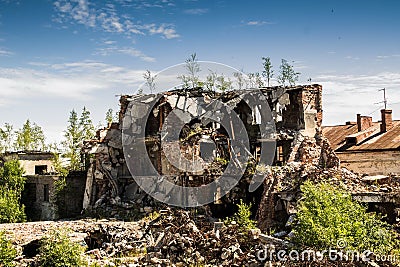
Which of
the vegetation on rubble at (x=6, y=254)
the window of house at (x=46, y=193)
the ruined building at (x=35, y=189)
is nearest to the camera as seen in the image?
the vegetation on rubble at (x=6, y=254)

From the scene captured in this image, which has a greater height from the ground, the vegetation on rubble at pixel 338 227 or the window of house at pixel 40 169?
the window of house at pixel 40 169

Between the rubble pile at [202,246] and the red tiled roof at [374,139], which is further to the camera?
the red tiled roof at [374,139]

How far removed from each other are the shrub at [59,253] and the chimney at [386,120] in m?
16.5

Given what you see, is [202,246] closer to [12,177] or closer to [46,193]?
[46,193]

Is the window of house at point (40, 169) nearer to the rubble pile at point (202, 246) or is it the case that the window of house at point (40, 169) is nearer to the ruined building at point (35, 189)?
the ruined building at point (35, 189)

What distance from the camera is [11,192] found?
26.1 meters

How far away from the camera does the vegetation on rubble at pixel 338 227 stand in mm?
12688

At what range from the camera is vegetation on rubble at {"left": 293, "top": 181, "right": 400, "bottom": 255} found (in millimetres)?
12688

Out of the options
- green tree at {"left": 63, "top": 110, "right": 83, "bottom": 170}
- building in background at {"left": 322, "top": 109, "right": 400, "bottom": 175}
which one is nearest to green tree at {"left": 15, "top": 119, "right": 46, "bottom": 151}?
green tree at {"left": 63, "top": 110, "right": 83, "bottom": 170}

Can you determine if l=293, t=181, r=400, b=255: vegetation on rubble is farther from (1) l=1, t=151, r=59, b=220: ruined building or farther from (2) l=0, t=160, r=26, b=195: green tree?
(2) l=0, t=160, r=26, b=195: green tree

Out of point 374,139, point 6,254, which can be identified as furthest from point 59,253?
point 374,139

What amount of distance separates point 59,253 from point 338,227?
24.2 feet

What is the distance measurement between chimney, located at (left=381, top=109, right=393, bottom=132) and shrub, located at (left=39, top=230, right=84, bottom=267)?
16532mm

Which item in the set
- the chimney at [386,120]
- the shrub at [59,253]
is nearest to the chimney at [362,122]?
the chimney at [386,120]
